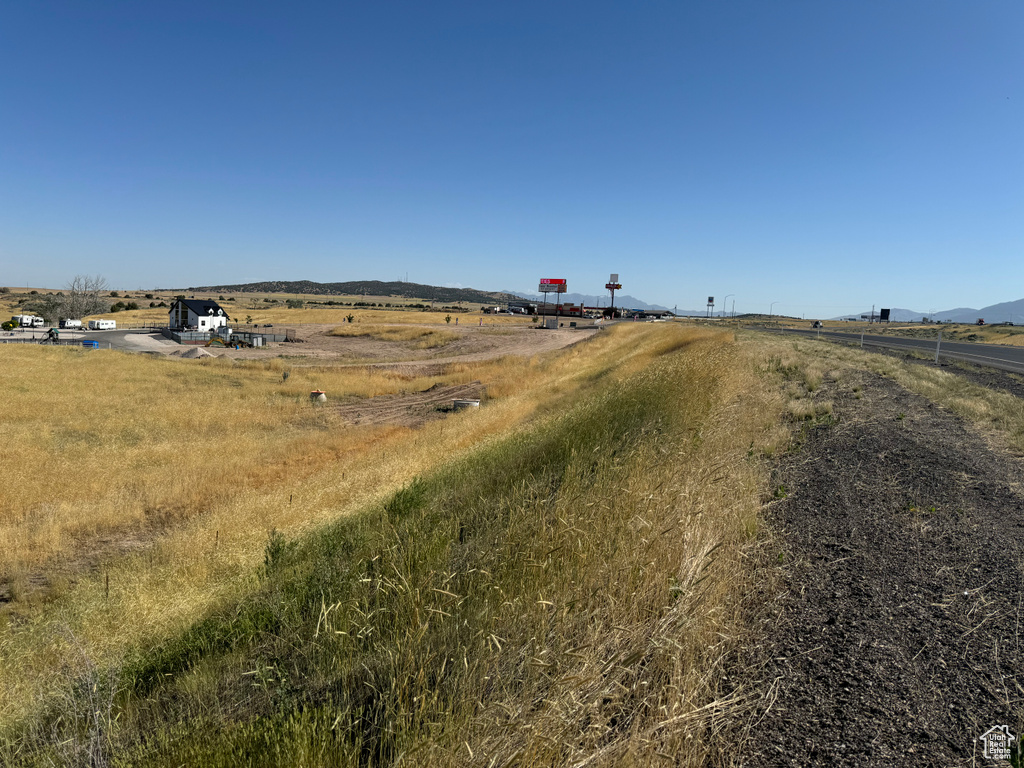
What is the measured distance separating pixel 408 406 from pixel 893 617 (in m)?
29.5

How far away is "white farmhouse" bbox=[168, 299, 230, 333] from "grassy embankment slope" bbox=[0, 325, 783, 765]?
80083 millimetres

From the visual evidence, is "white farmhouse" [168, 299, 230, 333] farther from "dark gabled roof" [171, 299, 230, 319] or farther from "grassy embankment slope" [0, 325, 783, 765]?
"grassy embankment slope" [0, 325, 783, 765]

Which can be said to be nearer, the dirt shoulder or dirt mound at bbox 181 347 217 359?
the dirt shoulder

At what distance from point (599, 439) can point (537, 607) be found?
4.91 m

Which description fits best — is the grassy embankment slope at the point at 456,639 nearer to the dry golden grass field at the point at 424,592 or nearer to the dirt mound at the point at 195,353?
the dry golden grass field at the point at 424,592

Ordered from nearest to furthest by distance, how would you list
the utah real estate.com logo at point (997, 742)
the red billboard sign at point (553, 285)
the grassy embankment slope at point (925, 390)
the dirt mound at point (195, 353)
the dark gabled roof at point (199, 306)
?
the utah real estate.com logo at point (997, 742) → the grassy embankment slope at point (925, 390) → the dirt mound at point (195, 353) → the dark gabled roof at point (199, 306) → the red billboard sign at point (553, 285)

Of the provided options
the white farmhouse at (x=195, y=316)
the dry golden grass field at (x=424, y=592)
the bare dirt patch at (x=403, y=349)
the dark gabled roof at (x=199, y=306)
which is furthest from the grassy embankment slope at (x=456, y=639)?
the dark gabled roof at (x=199, y=306)

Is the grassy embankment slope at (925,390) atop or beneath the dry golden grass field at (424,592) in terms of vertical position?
atop

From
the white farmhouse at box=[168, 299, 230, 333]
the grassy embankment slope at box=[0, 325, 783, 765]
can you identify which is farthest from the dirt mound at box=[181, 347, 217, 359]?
the grassy embankment slope at box=[0, 325, 783, 765]

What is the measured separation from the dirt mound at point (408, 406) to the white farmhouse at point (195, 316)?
54.9 meters

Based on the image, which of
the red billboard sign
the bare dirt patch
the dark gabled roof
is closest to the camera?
the bare dirt patch

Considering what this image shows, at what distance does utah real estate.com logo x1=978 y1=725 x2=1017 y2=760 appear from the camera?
2.46m

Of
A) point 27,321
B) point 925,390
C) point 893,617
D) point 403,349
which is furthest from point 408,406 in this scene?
point 27,321

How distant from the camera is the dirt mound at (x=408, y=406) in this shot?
91.7 ft
